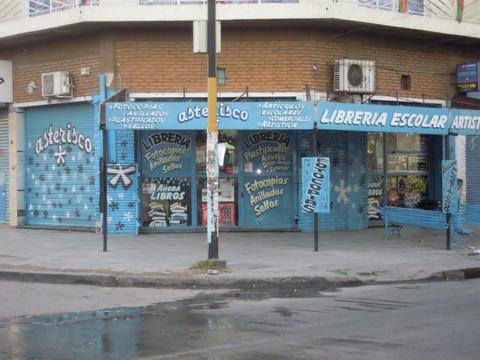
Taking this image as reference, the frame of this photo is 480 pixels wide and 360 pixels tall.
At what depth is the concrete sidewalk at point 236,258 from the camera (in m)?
11.5

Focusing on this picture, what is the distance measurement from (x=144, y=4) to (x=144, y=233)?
19.1 ft

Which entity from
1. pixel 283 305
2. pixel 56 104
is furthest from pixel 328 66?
pixel 283 305

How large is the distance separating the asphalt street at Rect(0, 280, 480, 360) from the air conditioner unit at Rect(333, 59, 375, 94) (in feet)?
25.5

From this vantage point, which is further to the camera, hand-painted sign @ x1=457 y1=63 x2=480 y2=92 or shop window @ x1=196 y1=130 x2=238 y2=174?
hand-painted sign @ x1=457 y1=63 x2=480 y2=92

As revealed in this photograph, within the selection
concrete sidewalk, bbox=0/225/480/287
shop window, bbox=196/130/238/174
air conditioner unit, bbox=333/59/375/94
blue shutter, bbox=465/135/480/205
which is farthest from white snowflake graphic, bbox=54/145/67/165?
blue shutter, bbox=465/135/480/205

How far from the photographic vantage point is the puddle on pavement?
→ 6699 millimetres

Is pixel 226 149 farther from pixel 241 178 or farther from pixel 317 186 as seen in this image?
pixel 317 186

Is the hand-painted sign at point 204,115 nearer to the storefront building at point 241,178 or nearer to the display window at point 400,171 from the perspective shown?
the storefront building at point 241,178

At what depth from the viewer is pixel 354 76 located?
1755cm

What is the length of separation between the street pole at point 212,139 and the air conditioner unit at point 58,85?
23.2 ft

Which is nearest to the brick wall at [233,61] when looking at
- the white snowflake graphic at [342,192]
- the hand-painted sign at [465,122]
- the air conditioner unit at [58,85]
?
the air conditioner unit at [58,85]

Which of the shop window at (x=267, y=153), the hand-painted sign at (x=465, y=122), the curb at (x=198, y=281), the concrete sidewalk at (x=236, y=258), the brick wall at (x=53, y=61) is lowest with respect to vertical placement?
the curb at (x=198, y=281)

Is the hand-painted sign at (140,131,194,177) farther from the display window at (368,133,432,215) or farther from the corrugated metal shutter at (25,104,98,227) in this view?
the display window at (368,133,432,215)

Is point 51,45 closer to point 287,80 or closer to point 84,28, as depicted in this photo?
point 84,28
